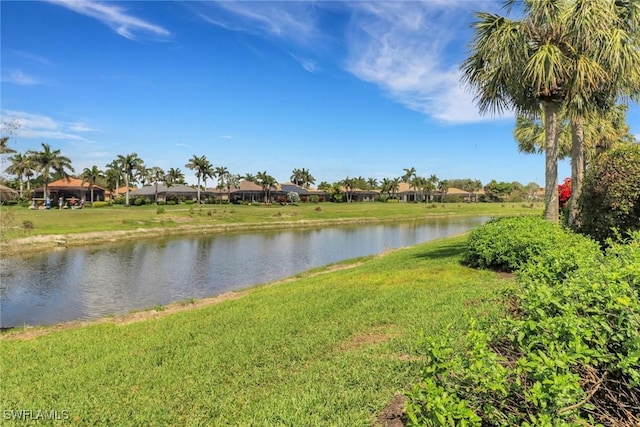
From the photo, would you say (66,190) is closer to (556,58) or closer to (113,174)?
(113,174)

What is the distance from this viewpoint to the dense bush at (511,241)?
9.23m

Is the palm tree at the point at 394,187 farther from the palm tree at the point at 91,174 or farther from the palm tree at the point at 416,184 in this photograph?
the palm tree at the point at 91,174

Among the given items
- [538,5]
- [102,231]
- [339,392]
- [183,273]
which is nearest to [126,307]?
[183,273]

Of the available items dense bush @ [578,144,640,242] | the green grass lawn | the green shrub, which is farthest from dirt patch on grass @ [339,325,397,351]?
the green grass lawn

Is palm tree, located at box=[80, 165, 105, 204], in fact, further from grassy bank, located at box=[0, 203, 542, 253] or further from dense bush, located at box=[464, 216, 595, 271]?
dense bush, located at box=[464, 216, 595, 271]

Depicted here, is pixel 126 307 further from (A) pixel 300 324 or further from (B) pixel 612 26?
(B) pixel 612 26

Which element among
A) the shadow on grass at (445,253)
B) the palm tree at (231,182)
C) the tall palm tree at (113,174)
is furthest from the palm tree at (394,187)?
the shadow on grass at (445,253)

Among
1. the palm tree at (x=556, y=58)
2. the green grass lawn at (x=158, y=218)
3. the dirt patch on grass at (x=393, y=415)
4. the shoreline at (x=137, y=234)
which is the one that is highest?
the palm tree at (x=556, y=58)

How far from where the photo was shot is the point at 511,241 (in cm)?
1029

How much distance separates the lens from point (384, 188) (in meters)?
119

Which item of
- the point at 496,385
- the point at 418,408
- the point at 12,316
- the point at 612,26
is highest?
the point at 612,26

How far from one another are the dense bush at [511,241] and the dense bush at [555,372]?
5940 mm

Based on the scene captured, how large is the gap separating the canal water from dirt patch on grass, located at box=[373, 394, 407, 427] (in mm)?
12524

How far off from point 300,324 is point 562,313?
5.10m
